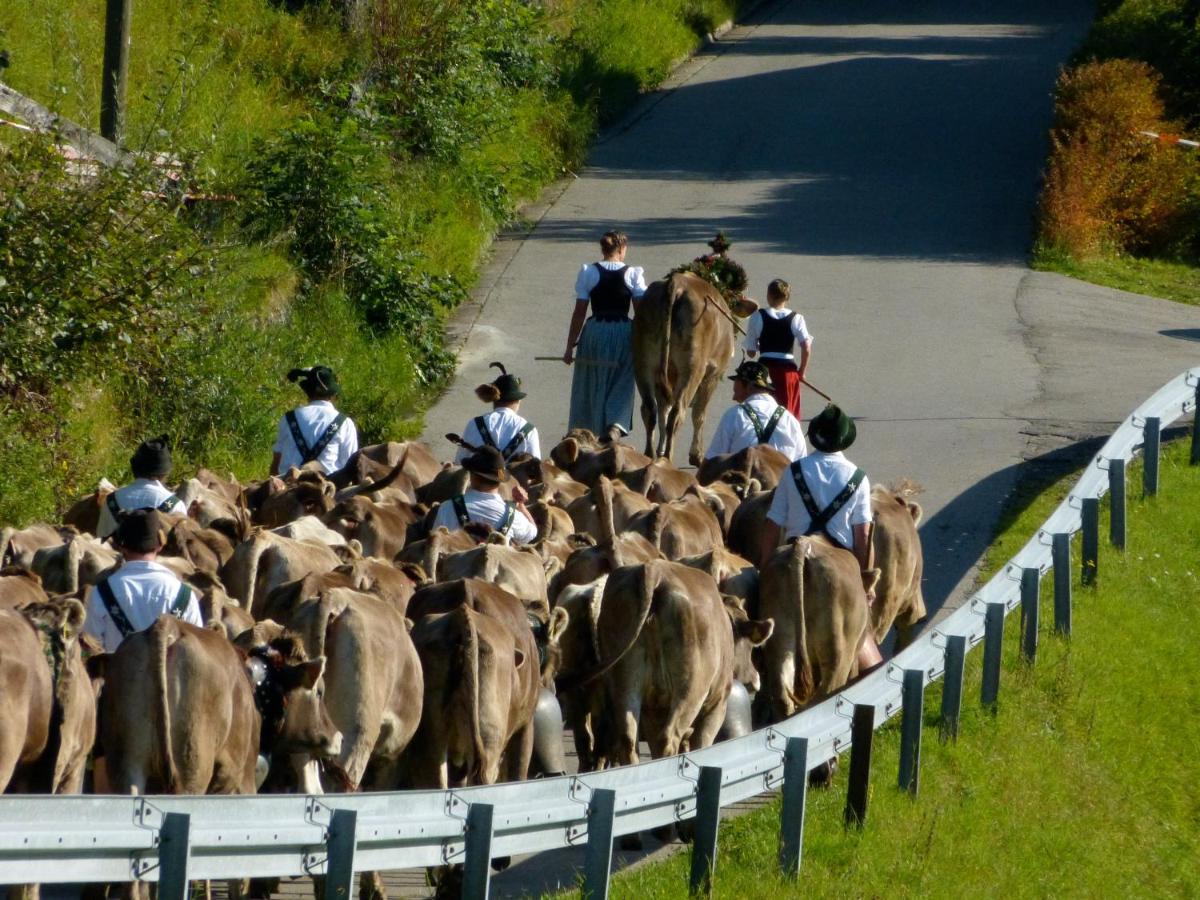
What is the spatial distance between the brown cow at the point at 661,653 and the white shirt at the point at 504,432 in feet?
13.0

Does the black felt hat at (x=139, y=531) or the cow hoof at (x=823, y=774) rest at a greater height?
the black felt hat at (x=139, y=531)

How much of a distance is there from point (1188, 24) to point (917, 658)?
89.6ft

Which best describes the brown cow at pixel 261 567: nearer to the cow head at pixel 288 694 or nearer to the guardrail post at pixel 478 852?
the cow head at pixel 288 694

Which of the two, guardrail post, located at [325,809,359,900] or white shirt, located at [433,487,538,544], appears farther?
white shirt, located at [433,487,538,544]

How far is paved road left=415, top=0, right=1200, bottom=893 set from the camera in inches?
791

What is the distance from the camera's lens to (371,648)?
8.77 meters

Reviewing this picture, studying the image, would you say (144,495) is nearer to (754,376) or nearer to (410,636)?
(410,636)

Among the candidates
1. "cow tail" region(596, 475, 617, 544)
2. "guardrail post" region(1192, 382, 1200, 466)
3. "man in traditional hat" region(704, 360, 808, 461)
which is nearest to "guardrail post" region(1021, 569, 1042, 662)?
"man in traditional hat" region(704, 360, 808, 461)

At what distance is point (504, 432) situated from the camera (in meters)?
14.0

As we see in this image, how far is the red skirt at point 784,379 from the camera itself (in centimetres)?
1697

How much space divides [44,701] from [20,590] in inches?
45.8

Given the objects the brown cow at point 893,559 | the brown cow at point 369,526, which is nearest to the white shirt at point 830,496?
the brown cow at point 893,559

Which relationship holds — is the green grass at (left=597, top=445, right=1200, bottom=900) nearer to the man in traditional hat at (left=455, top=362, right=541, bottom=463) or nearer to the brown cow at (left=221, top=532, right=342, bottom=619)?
the brown cow at (left=221, top=532, right=342, bottom=619)

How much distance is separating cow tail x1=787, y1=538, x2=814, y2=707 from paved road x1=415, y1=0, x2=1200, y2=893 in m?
2.16
